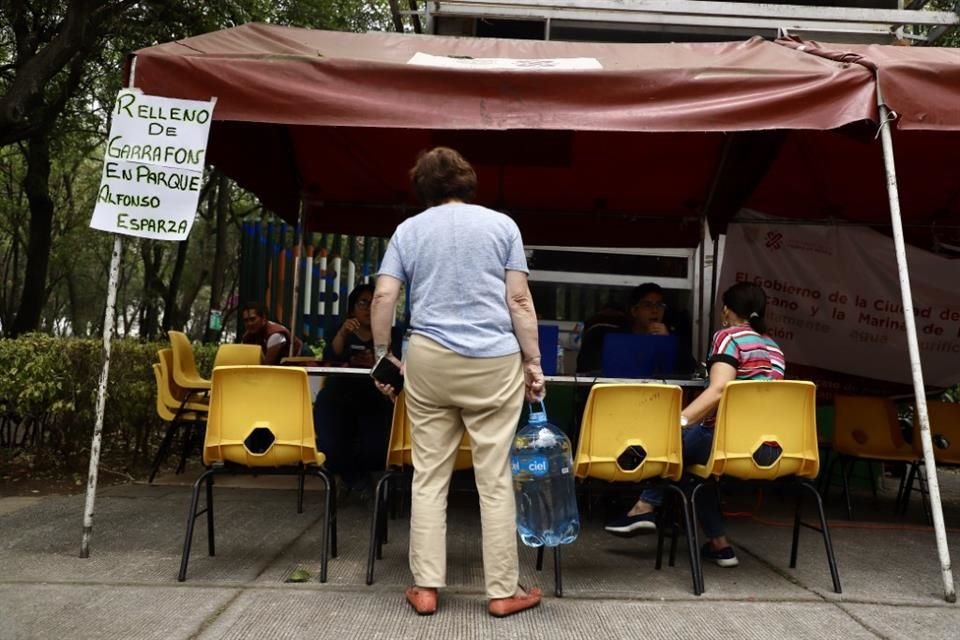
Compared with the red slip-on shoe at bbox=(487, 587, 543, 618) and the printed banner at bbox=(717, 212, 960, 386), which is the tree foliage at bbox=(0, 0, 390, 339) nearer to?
the red slip-on shoe at bbox=(487, 587, 543, 618)

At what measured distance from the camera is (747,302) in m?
4.39

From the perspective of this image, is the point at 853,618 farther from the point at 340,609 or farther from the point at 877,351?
the point at 877,351

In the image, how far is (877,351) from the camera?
7102 millimetres

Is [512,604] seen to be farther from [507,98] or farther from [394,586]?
[507,98]

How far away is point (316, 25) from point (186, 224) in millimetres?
8865

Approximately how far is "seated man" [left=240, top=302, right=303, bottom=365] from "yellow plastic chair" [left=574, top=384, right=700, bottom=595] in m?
3.84

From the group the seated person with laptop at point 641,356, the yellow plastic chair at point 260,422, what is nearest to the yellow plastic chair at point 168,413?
the yellow plastic chair at point 260,422

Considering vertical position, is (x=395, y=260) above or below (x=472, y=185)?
below

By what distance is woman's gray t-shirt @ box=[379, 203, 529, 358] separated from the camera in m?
3.44

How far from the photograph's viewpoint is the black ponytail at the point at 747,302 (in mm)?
4387

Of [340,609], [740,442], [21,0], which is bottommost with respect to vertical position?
[340,609]

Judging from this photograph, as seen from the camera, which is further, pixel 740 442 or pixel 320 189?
pixel 320 189

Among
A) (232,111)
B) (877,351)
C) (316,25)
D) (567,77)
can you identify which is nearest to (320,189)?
(232,111)

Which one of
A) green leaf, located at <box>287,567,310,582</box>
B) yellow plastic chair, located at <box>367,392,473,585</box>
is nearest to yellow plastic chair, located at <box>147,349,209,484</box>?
green leaf, located at <box>287,567,310,582</box>
